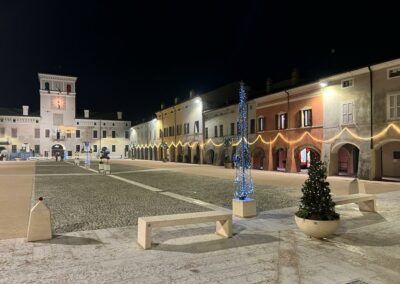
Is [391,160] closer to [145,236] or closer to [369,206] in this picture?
[369,206]

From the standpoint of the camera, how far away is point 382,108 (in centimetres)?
1900

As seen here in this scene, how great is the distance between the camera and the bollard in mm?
6184

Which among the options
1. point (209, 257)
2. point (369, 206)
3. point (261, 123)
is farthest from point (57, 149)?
point (209, 257)

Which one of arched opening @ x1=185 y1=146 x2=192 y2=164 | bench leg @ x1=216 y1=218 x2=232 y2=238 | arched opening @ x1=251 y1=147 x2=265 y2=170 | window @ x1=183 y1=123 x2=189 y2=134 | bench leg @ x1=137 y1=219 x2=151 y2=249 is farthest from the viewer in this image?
window @ x1=183 y1=123 x2=189 y2=134

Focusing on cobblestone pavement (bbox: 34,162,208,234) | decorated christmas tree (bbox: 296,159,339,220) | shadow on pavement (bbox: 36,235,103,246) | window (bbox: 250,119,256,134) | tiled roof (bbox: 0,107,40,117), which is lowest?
cobblestone pavement (bbox: 34,162,208,234)

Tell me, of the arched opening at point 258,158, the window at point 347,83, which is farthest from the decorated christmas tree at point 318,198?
the arched opening at point 258,158

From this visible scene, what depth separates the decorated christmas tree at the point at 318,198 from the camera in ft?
20.1

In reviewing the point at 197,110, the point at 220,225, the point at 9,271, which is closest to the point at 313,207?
the point at 220,225

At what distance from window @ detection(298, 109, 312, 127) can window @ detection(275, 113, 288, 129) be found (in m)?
1.66

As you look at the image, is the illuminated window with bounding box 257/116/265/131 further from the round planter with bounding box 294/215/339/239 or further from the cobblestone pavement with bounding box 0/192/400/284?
the round planter with bounding box 294/215/339/239

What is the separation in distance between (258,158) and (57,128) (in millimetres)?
52209

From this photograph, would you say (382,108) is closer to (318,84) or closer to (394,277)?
(318,84)

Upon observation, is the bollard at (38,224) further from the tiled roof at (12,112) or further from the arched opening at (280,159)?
the tiled roof at (12,112)

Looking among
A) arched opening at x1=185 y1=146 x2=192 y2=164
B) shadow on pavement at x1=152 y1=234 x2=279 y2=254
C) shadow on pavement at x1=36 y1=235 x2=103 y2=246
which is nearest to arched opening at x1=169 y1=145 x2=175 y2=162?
arched opening at x1=185 y1=146 x2=192 y2=164
